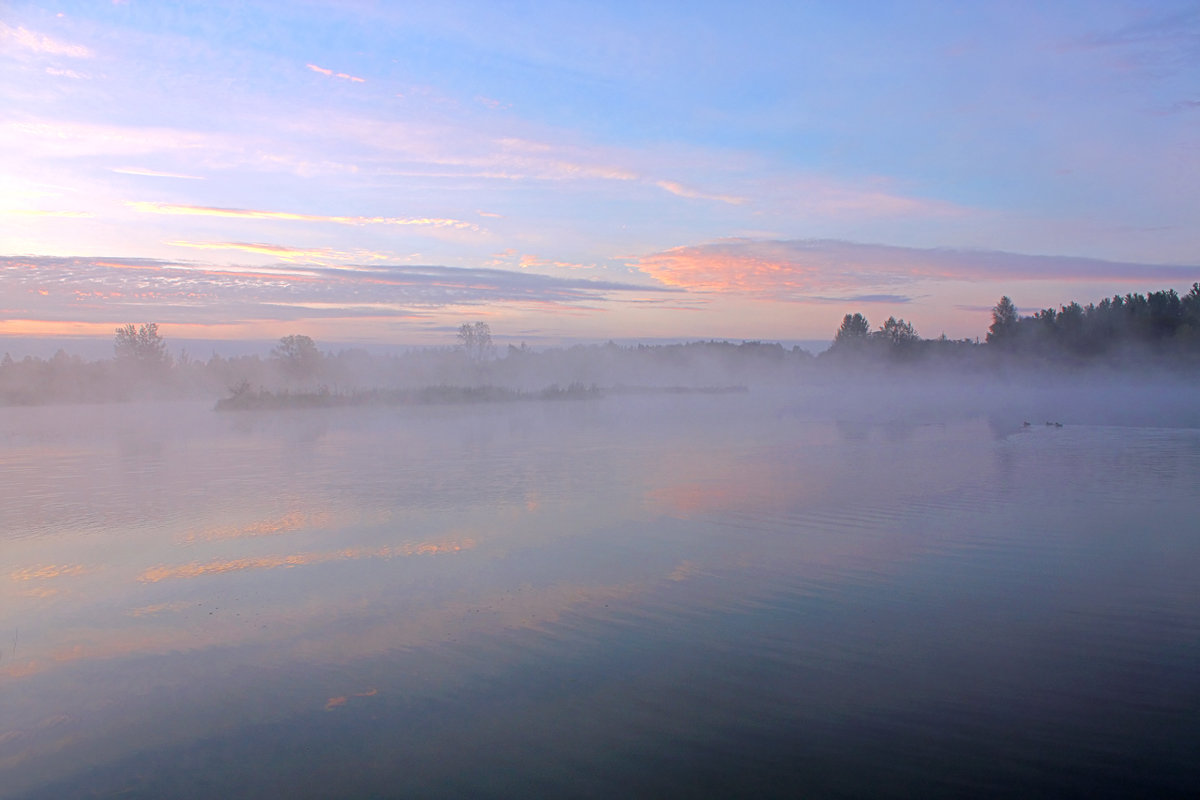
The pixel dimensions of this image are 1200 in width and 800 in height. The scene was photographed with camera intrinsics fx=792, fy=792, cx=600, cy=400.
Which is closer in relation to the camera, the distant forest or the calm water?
the calm water

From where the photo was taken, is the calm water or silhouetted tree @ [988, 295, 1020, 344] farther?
silhouetted tree @ [988, 295, 1020, 344]

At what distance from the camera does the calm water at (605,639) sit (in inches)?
134

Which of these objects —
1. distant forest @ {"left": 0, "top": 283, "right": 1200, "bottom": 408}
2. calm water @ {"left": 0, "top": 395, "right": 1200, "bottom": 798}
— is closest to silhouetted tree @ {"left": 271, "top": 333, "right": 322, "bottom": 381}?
distant forest @ {"left": 0, "top": 283, "right": 1200, "bottom": 408}

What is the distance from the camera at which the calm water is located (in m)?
3.41

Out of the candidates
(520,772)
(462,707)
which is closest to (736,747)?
(520,772)

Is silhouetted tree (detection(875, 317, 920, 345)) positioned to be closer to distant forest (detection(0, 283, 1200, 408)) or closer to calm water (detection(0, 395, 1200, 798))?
distant forest (detection(0, 283, 1200, 408))

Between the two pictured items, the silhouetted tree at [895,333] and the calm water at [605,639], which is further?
the silhouetted tree at [895,333]

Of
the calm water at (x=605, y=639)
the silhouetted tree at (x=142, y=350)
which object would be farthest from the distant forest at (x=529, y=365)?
Answer: the calm water at (x=605, y=639)

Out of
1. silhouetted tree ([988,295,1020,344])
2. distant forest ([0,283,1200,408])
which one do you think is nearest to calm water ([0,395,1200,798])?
distant forest ([0,283,1200,408])

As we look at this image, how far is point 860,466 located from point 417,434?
10690mm

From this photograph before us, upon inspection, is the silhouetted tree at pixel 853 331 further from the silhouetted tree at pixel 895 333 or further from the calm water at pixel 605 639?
the calm water at pixel 605 639

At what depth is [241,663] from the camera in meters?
4.55

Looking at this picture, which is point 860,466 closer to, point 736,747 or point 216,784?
point 736,747

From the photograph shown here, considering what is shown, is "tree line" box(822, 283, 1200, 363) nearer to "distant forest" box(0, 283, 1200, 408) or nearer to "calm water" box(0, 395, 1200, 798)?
"distant forest" box(0, 283, 1200, 408)
